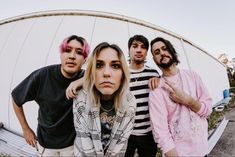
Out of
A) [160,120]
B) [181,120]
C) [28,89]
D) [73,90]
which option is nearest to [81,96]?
[73,90]

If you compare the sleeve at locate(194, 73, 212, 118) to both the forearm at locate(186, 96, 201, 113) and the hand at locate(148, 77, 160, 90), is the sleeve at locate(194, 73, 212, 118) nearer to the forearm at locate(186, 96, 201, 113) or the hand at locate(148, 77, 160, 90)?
the forearm at locate(186, 96, 201, 113)

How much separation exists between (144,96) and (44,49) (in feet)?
5.16

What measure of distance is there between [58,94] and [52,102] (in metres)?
0.07

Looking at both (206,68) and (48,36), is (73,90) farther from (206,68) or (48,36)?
(206,68)

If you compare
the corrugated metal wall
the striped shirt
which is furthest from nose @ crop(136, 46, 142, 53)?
the corrugated metal wall

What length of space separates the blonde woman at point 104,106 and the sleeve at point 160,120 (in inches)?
8.6

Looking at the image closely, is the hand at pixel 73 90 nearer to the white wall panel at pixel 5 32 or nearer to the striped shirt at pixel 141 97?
the striped shirt at pixel 141 97

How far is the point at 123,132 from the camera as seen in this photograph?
1.48 m

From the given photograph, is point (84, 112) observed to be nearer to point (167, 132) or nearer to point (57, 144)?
point (57, 144)

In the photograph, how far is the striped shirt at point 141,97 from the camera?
184 centimetres

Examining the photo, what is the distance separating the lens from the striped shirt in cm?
184

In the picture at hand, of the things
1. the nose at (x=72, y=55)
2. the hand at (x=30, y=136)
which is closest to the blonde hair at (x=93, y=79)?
the nose at (x=72, y=55)

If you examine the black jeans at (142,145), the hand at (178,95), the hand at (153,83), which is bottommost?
the black jeans at (142,145)

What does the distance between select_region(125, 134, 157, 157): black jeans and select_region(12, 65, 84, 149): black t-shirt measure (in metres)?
0.52
